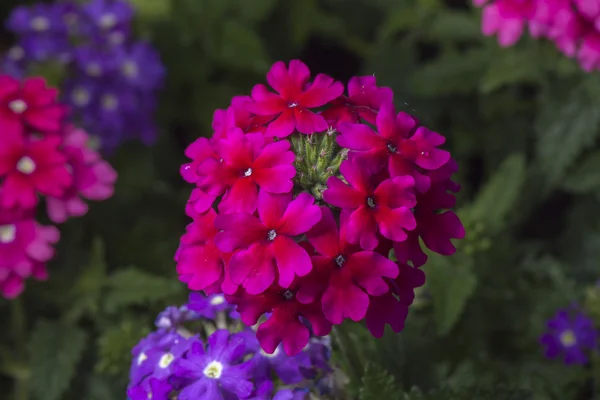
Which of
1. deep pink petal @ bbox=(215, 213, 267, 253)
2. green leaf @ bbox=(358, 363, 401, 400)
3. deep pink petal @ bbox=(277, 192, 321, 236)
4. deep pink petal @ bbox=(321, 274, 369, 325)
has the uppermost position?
deep pink petal @ bbox=(277, 192, 321, 236)

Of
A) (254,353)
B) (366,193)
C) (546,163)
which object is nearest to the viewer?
(366,193)

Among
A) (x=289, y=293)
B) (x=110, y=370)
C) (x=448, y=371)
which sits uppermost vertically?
(x=289, y=293)

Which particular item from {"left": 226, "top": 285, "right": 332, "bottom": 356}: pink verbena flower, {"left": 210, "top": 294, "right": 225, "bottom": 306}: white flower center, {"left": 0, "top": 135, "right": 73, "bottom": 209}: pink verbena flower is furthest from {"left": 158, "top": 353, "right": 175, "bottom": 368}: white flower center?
{"left": 0, "top": 135, "right": 73, "bottom": 209}: pink verbena flower

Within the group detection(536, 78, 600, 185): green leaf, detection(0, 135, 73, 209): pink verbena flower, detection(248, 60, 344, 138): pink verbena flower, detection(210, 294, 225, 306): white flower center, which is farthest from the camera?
detection(536, 78, 600, 185): green leaf

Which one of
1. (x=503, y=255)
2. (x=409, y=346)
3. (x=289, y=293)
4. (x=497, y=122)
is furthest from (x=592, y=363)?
(x=289, y=293)

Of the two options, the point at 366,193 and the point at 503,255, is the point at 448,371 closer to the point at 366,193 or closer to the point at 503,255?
the point at 503,255

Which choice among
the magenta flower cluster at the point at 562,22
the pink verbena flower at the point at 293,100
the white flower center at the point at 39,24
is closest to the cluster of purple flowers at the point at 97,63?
the white flower center at the point at 39,24

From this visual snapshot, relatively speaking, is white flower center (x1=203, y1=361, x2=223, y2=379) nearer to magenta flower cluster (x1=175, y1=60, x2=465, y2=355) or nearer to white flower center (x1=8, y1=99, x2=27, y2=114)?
magenta flower cluster (x1=175, y1=60, x2=465, y2=355)
